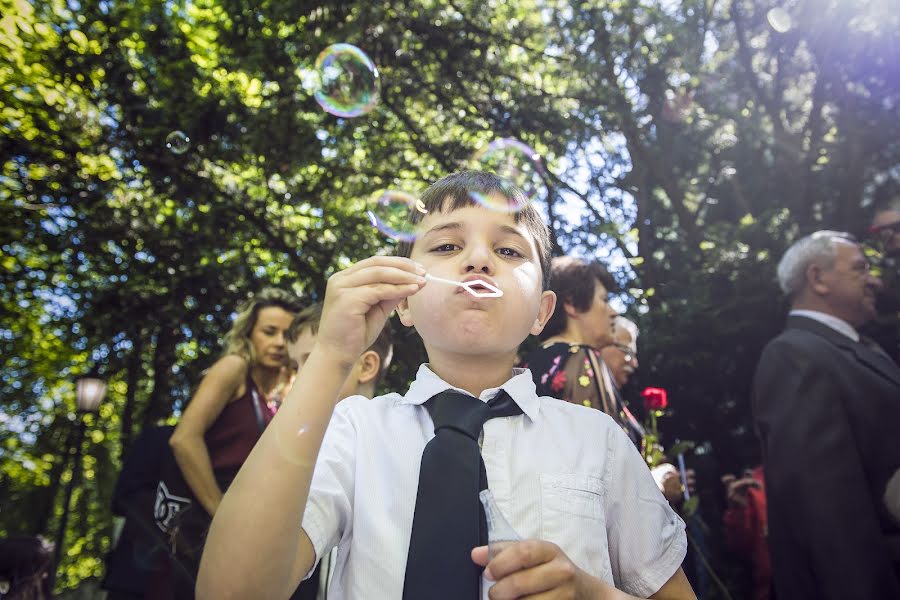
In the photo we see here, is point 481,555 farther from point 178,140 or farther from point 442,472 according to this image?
point 178,140

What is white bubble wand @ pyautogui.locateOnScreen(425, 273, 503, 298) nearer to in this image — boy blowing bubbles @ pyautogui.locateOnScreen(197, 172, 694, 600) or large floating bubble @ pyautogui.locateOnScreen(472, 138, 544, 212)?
boy blowing bubbles @ pyautogui.locateOnScreen(197, 172, 694, 600)

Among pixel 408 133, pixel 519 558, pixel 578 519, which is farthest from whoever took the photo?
pixel 408 133

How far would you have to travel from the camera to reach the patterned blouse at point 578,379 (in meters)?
2.57

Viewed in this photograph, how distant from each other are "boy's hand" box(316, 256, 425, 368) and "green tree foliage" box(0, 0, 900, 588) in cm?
423

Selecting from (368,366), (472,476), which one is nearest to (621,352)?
(368,366)

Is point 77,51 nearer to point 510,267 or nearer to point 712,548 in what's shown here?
point 510,267

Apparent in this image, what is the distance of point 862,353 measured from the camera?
3107mm

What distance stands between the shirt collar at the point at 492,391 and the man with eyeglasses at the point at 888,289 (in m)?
4.00

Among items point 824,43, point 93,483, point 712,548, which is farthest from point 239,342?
point 93,483

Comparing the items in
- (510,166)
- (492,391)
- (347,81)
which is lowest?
(492,391)

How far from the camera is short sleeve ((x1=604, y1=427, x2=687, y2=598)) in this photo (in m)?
1.36

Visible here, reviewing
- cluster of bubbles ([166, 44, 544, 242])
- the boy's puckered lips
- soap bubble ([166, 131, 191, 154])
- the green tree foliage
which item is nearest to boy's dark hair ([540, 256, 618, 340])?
cluster of bubbles ([166, 44, 544, 242])

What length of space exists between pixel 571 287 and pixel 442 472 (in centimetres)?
197

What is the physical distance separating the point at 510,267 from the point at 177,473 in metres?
2.30
